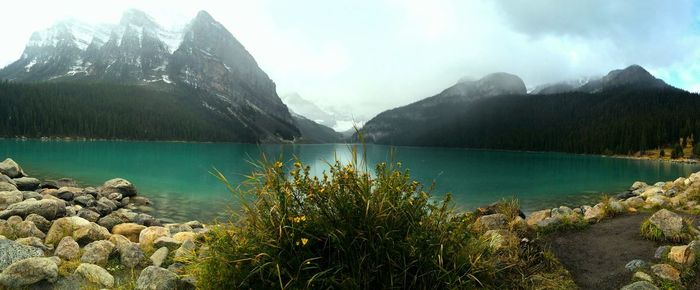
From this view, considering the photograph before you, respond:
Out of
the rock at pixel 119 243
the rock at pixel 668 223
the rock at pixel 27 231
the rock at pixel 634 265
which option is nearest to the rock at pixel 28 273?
the rock at pixel 119 243

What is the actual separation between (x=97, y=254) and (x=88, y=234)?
7.70 ft

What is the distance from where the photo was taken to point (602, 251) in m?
9.52

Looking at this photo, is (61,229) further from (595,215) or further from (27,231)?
(595,215)

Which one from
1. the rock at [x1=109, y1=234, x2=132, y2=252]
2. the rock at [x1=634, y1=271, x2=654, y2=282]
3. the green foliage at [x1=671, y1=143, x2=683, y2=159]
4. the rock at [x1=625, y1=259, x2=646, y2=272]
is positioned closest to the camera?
the rock at [x1=634, y1=271, x2=654, y2=282]

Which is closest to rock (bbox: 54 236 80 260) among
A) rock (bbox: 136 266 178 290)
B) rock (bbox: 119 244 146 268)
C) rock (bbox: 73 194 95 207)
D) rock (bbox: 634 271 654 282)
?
rock (bbox: 119 244 146 268)

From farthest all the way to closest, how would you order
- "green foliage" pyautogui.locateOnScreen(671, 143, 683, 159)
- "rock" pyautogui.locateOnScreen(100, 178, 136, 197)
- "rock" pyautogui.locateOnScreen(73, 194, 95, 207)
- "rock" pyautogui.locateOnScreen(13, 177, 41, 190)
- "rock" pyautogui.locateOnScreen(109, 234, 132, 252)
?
"green foliage" pyautogui.locateOnScreen(671, 143, 683, 159) < "rock" pyautogui.locateOnScreen(100, 178, 136, 197) < "rock" pyautogui.locateOnScreen(13, 177, 41, 190) < "rock" pyautogui.locateOnScreen(73, 194, 95, 207) < "rock" pyautogui.locateOnScreen(109, 234, 132, 252)

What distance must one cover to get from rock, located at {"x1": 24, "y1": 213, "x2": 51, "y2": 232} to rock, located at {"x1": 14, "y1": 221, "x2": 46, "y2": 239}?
0.62 metres

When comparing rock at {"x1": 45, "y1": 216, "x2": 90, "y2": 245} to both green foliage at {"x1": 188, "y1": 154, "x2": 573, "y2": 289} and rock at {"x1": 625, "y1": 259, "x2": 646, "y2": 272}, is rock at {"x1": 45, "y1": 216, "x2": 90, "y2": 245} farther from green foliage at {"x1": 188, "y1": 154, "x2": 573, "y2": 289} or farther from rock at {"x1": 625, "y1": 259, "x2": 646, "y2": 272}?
rock at {"x1": 625, "y1": 259, "x2": 646, "y2": 272}

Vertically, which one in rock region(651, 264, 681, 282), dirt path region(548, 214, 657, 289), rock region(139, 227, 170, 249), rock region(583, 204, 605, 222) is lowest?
rock region(139, 227, 170, 249)

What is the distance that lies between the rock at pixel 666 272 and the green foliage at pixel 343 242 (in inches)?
177

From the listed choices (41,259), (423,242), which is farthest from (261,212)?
(41,259)

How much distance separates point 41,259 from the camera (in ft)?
25.3

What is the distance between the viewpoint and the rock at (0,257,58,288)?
23.5 feet

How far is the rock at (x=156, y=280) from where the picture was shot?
21.1 ft
